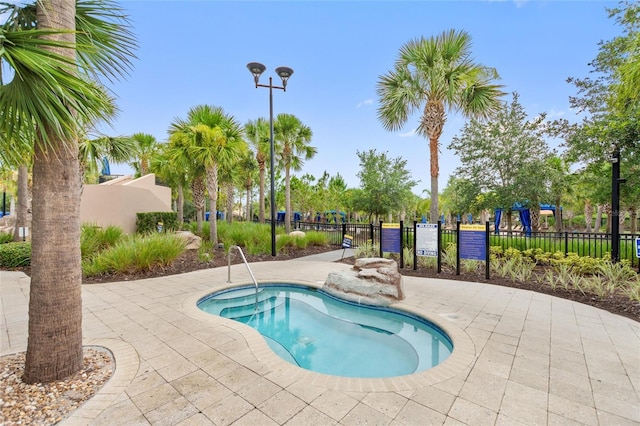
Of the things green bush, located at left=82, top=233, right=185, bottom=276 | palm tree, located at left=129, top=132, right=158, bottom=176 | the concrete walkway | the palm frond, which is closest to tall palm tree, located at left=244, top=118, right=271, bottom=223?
palm tree, located at left=129, top=132, right=158, bottom=176

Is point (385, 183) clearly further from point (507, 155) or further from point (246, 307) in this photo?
point (246, 307)

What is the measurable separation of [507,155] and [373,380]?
555 inches

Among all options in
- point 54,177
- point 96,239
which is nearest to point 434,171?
point 54,177

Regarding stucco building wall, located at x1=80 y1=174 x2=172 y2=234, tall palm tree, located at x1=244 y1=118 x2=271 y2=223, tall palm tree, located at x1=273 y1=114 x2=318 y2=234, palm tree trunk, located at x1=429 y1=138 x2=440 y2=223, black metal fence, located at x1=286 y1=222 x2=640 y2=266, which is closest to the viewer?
black metal fence, located at x1=286 y1=222 x2=640 y2=266

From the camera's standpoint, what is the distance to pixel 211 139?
400 inches

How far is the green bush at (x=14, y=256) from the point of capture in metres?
7.63

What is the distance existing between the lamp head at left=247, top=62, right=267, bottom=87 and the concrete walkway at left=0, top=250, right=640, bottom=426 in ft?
24.0

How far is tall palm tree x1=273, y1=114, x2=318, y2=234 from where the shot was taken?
15.9m

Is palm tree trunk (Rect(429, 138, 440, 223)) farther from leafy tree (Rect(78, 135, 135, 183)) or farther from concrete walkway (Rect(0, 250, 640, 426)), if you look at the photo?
leafy tree (Rect(78, 135, 135, 183))

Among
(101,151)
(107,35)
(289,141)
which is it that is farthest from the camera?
(289,141)

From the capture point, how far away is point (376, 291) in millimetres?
5301

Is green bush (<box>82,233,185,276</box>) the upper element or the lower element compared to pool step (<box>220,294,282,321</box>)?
upper

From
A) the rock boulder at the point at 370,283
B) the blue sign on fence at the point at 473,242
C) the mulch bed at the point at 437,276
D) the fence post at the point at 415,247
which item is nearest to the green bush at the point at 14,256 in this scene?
the mulch bed at the point at 437,276

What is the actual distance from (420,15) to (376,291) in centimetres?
800
